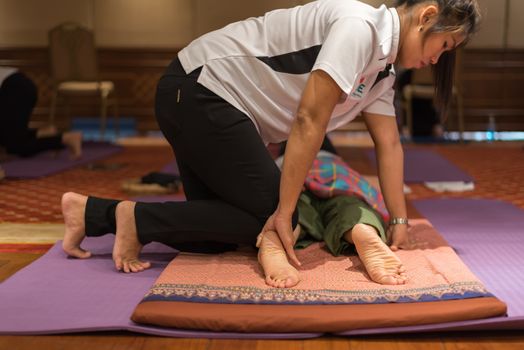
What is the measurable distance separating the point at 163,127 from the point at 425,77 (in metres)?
3.94

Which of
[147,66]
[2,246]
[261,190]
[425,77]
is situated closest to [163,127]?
[261,190]

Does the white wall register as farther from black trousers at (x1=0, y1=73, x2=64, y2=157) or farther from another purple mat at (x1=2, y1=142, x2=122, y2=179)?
black trousers at (x1=0, y1=73, x2=64, y2=157)

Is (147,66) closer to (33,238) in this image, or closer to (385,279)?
(33,238)

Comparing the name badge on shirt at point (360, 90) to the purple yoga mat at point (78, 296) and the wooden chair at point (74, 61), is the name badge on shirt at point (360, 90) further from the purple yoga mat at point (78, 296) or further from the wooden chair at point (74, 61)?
the wooden chair at point (74, 61)

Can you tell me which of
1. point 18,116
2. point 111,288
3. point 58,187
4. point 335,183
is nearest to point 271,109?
point 335,183

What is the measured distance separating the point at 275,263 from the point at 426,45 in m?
0.61

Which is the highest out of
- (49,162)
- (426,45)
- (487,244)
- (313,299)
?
(426,45)

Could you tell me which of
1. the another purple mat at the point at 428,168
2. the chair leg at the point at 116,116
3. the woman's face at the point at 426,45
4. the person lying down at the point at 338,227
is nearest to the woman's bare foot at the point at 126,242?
the person lying down at the point at 338,227

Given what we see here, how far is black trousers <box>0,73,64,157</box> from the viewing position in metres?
3.73

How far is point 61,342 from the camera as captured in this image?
1.30 metres

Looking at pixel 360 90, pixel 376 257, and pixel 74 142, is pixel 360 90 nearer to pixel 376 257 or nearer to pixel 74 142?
pixel 376 257

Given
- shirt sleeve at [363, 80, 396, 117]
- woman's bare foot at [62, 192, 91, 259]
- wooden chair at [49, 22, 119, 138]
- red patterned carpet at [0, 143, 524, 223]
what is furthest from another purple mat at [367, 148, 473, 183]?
wooden chair at [49, 22, 119, 138]

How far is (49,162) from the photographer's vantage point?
4000mm

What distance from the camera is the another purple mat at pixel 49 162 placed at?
3.58m
